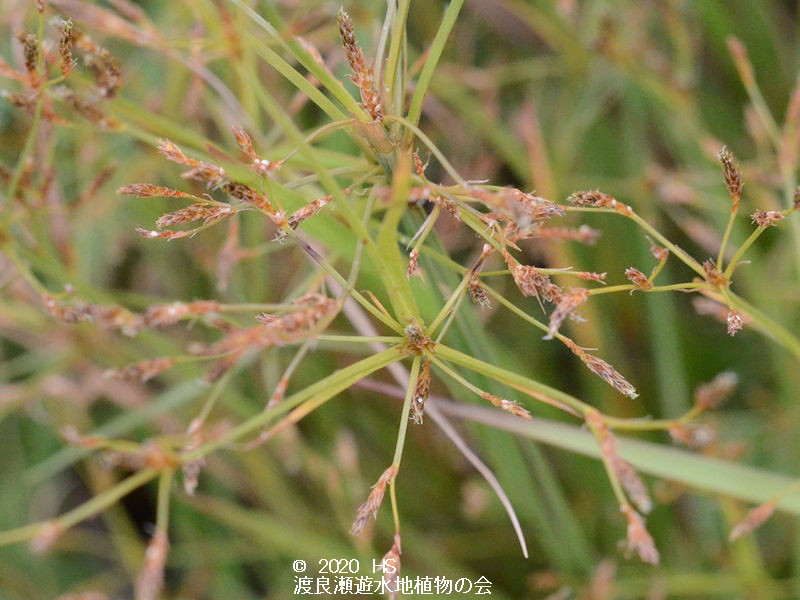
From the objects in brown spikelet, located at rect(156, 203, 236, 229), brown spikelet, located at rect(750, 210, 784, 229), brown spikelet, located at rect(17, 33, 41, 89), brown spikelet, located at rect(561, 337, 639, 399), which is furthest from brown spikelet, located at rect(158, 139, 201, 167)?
brown spikelet, located at rect(750, 210, 784, 229)

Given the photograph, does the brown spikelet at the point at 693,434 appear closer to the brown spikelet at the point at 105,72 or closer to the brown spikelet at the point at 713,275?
the brown spikelet at the point at 713,275

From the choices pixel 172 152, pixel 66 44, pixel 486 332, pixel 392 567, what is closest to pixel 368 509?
pixel 392 567

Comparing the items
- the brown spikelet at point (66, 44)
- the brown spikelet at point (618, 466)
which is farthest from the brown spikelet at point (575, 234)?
the brown spikelet at point (66, 44)

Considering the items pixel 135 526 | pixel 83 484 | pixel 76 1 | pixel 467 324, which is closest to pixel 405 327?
pixel 467 324

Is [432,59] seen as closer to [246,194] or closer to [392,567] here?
[246,194]

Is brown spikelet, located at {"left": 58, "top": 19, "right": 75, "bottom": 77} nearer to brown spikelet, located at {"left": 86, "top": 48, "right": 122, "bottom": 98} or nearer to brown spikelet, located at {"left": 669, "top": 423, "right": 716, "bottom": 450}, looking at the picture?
brown spikelet, located at {"left": 86, "top": 48, "right": 122, "bottom": 98}
